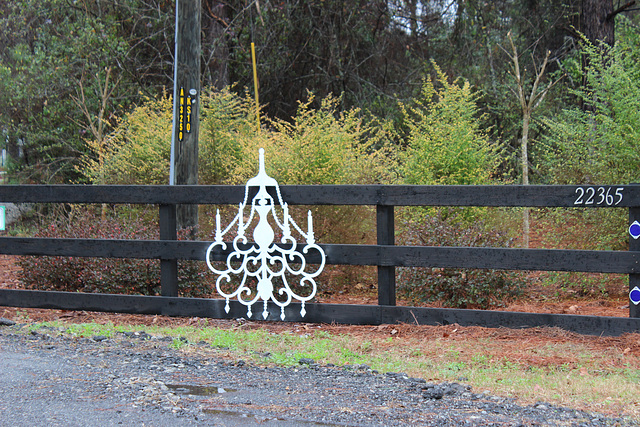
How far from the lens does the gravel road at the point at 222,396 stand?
391 centimetres

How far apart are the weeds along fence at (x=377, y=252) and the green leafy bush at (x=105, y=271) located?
2.33 feet

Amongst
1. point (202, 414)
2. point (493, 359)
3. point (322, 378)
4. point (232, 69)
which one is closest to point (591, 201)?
point (493, 359)

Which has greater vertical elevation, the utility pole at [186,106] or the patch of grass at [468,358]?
the utility pole at [186,106]

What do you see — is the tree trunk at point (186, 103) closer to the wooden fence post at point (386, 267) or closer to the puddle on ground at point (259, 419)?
the wooden fence post at point (386, 267)

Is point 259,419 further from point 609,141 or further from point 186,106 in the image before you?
point 609,141

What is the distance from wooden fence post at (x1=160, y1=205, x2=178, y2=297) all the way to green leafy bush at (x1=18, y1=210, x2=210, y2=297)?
810 mm

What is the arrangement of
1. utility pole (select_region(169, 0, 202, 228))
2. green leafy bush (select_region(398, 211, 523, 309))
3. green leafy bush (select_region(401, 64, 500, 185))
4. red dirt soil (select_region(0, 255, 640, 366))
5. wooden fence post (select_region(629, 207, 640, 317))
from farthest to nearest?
green leafy bush (select_region(401, 64, 500, 185))
utility pole (select_region(169, 0, 202, 228))
green leafy bush (select_region(398, 211, 523, 309))
wooden fence post (select_region(629, 207, 640, 317))
red dirt soil (select_region(0, 255, 640, 366))

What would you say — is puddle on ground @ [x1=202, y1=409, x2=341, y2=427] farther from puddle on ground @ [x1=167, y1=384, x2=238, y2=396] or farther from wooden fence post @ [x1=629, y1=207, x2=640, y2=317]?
wooden fence post @ [x1=629, y1=207, x2=640, y2=317]

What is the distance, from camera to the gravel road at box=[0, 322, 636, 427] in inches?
154

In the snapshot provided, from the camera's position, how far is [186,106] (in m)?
8.98

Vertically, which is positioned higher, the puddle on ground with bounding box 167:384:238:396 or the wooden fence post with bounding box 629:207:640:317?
the wooden fence post with bounding box 629:207:640:317

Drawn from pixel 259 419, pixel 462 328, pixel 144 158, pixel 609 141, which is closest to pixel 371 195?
pixel 462 328

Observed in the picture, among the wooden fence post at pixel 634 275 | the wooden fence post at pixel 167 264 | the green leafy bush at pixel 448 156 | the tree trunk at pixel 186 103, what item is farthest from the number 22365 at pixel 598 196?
the tree trunk at pixel 186 103

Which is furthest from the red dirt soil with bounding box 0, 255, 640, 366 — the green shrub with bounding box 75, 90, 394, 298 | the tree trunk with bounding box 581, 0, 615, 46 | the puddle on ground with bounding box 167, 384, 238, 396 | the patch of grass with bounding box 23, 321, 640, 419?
the tree trunk with bounding box 581, 0, 615, 46
